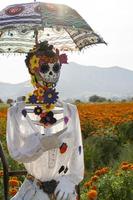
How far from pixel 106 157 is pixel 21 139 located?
17.8 feet

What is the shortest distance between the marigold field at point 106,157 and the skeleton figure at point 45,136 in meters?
1.04

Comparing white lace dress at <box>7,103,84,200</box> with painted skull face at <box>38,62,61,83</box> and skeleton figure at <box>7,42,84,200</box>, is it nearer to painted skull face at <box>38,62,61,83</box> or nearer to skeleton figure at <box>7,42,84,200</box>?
skeleton figure at <box>7,42,84,200</box>

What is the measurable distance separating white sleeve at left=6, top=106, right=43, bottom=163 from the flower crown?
1.30 ft

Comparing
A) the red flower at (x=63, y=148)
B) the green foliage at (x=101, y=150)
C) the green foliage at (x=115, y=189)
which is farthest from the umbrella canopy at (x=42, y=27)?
the green foliage at (x=101, y=150)

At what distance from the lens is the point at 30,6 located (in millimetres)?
4957

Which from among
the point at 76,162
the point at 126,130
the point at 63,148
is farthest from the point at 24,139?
the point at 126,130

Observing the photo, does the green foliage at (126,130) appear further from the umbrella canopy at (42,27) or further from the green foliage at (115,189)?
the umbrella canopy at (42,27)

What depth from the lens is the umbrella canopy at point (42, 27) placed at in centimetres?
473

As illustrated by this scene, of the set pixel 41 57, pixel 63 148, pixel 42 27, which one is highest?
pixel 42 27

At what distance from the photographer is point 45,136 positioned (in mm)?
4578

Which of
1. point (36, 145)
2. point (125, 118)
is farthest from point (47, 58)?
point (125, 118)

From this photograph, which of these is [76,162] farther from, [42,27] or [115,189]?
[115,189]

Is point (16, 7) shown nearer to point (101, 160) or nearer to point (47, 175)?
point (47, 175)

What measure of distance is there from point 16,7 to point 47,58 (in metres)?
0.48
